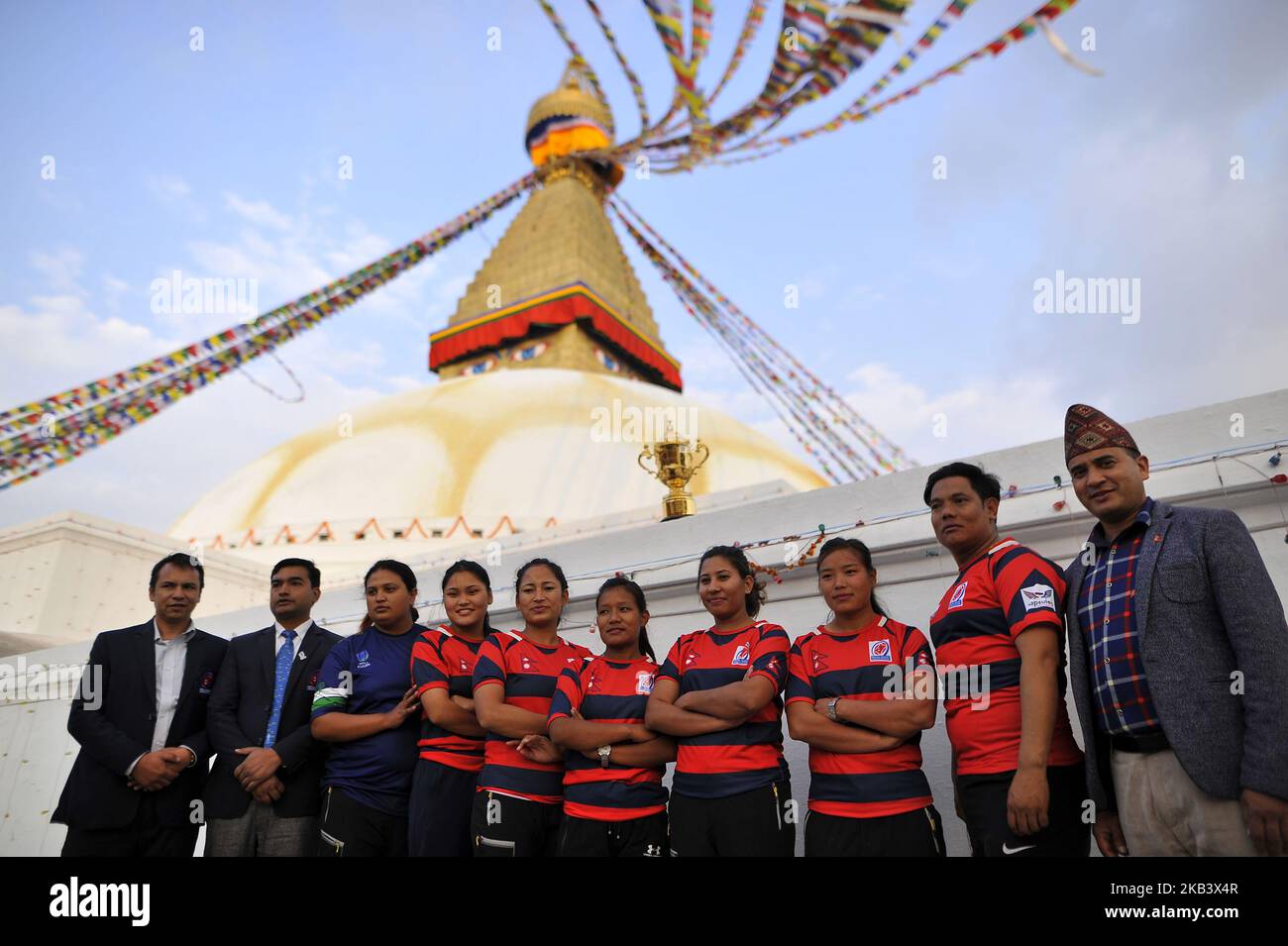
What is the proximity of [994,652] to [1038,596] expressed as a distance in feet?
0.58

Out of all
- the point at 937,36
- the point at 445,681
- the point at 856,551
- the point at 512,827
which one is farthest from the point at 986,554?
the point at 937,36

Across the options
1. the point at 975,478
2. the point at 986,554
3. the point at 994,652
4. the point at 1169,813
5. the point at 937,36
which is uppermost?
the point at 937,36

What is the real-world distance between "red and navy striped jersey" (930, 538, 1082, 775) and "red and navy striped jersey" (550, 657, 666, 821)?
85 cm

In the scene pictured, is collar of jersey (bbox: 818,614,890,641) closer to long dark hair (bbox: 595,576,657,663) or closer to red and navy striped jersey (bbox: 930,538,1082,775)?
red and navy striped jersey (bbox: 930,538,1082,775)

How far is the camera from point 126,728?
2805mm

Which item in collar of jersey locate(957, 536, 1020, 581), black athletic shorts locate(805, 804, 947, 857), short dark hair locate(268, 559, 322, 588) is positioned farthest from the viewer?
short dark hair locate(268, 559, 322, 588)

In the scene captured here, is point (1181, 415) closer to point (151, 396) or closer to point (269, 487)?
point (151, 396)

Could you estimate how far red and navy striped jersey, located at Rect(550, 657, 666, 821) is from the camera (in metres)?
2.38

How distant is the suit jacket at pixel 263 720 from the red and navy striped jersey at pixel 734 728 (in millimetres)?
1223

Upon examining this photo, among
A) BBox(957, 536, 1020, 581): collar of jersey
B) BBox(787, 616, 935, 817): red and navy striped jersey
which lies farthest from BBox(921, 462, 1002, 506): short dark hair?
BBox(787, 616, 935, 817): red and navy striped jersey

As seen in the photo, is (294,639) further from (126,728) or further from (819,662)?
(819,662)

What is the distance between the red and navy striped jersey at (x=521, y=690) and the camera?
A: 252cm
